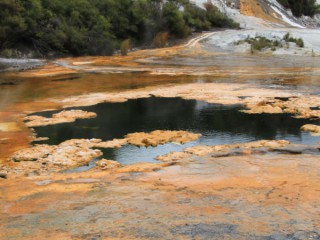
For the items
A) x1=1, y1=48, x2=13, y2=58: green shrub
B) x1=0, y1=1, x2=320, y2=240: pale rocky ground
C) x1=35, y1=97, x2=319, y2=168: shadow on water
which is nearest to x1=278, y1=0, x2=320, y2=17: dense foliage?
x1=1, y1=48, x2=13, y2=58: green shrub

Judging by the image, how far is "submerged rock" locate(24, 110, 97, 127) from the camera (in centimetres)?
1187

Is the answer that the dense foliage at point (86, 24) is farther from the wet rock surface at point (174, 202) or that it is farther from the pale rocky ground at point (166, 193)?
the wet rock surface at point (174, 202)

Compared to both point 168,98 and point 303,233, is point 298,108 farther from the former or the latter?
point 303,233

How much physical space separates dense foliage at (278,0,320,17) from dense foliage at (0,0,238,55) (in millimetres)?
17382

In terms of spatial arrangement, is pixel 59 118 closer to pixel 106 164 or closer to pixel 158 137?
pixel 158 137

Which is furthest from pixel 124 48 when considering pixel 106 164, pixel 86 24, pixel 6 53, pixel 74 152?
pixel 106 164

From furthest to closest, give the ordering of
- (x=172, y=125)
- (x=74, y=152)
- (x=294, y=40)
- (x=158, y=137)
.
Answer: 1. (x=294, y=40)
2. (x=172, y=125)
3. (x=158, y=137)
4. (x=74, y=152)

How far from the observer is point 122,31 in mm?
35531

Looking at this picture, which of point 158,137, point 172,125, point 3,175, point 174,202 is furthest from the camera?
point 172,125

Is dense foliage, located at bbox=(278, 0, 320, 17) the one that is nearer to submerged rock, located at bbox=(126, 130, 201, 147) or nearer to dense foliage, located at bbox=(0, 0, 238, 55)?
dense foliage, located at bbox=(0, 0, 238, 55)

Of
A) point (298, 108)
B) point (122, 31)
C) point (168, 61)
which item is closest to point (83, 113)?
point (298, 108)

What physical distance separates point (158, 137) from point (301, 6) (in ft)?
160

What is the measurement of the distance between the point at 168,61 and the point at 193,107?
1441 centimetres

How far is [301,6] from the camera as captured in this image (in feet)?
179
